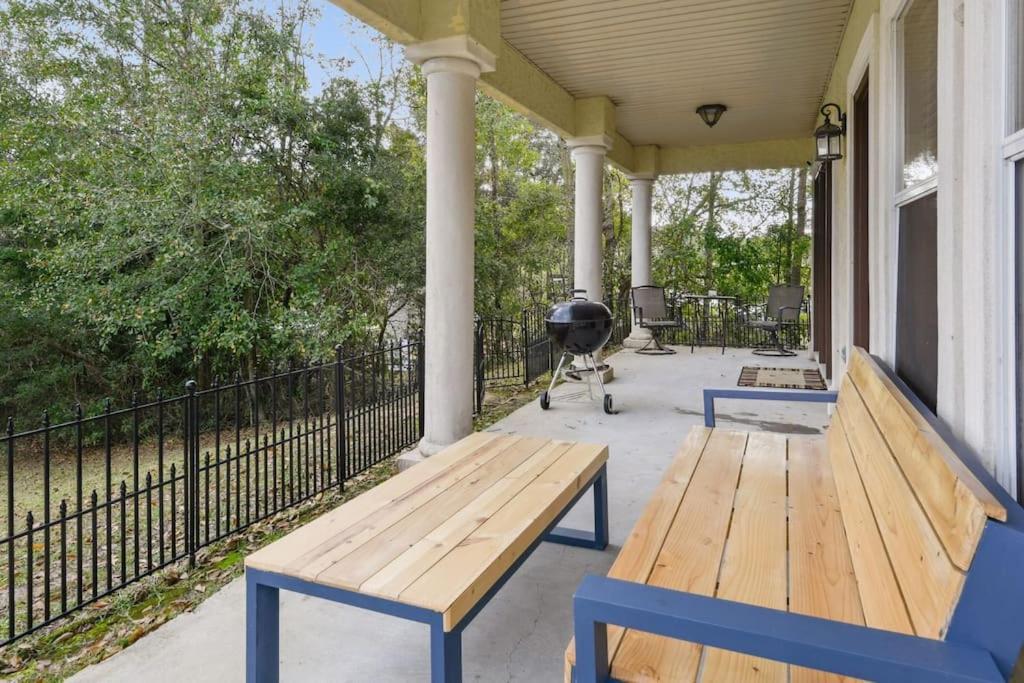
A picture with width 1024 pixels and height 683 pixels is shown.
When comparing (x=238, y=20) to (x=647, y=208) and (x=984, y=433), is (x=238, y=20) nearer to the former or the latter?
(x=647, y=208)

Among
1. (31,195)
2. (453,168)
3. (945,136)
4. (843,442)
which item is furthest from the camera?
(31,195)

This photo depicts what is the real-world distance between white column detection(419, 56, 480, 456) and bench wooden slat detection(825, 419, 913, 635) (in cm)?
227

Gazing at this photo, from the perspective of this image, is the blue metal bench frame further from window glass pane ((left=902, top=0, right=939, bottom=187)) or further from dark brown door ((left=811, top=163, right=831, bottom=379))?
dark brown door ((left=811, top=163, right=831, bottom=379))

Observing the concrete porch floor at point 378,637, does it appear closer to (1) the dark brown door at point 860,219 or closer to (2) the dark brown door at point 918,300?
(2) the dark brown door at point 918,300

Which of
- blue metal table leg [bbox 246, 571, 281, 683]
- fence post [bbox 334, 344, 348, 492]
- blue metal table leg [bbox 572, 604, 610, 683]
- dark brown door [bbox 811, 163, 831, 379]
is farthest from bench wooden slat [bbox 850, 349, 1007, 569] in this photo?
dark brown door [bbox 811, 163, 831, 379]

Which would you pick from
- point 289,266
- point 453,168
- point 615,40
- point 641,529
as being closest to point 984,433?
point 641,529

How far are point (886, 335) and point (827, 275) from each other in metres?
4.00

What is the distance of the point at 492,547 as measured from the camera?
1.58 meters

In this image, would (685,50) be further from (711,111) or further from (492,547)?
(492,547)

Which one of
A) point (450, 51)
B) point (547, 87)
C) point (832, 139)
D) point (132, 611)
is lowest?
point (132, 611)

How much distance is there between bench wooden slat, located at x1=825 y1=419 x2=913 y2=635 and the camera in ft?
3.84

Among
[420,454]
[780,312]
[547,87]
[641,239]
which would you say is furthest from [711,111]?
[420,454]

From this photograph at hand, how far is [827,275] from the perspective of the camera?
6.41m

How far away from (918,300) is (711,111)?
5011 millimetres
